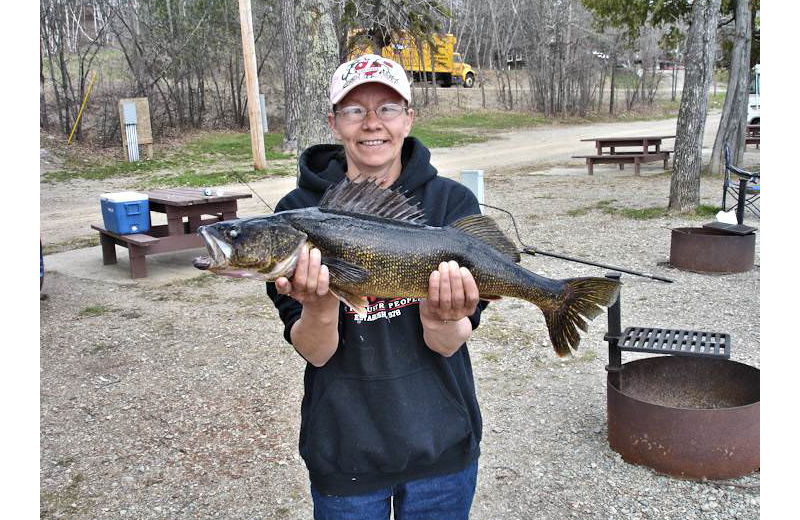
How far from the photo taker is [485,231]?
2.45m

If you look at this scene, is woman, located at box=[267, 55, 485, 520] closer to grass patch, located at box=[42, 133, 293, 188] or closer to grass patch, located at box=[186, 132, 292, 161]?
grass patch, located at box=[42, 133, 293, 188]

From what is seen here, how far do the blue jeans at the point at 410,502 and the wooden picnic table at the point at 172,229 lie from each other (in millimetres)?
7156

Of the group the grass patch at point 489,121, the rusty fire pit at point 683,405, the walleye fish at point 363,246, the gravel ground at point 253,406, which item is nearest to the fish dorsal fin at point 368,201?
the walleye fish at point 363,246

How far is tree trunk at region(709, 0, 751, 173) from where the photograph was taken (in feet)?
51.6

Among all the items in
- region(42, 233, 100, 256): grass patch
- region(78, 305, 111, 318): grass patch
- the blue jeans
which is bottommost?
region(78, 305, 111, 318): grass patch

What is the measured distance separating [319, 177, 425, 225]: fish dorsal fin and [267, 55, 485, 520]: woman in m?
0.11

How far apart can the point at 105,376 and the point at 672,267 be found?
22.8 ft

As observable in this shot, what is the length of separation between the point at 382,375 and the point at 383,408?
109 millimetres

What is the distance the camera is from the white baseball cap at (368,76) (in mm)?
2373

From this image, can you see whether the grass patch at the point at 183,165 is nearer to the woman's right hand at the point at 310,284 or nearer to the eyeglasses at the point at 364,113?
the eyeglasses at the point at 364,113

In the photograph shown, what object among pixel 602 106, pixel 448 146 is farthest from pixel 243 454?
pixel 602 106

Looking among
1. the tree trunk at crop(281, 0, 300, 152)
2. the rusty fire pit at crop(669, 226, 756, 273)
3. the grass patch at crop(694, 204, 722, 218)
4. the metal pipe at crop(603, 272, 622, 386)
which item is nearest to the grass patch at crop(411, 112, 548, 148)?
the tree trunk at crop(281, 0, 300, 152)

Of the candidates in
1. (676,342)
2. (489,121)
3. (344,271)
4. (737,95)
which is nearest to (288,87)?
(737,95)

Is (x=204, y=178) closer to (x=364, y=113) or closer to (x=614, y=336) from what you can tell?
(x=614, y=336)
